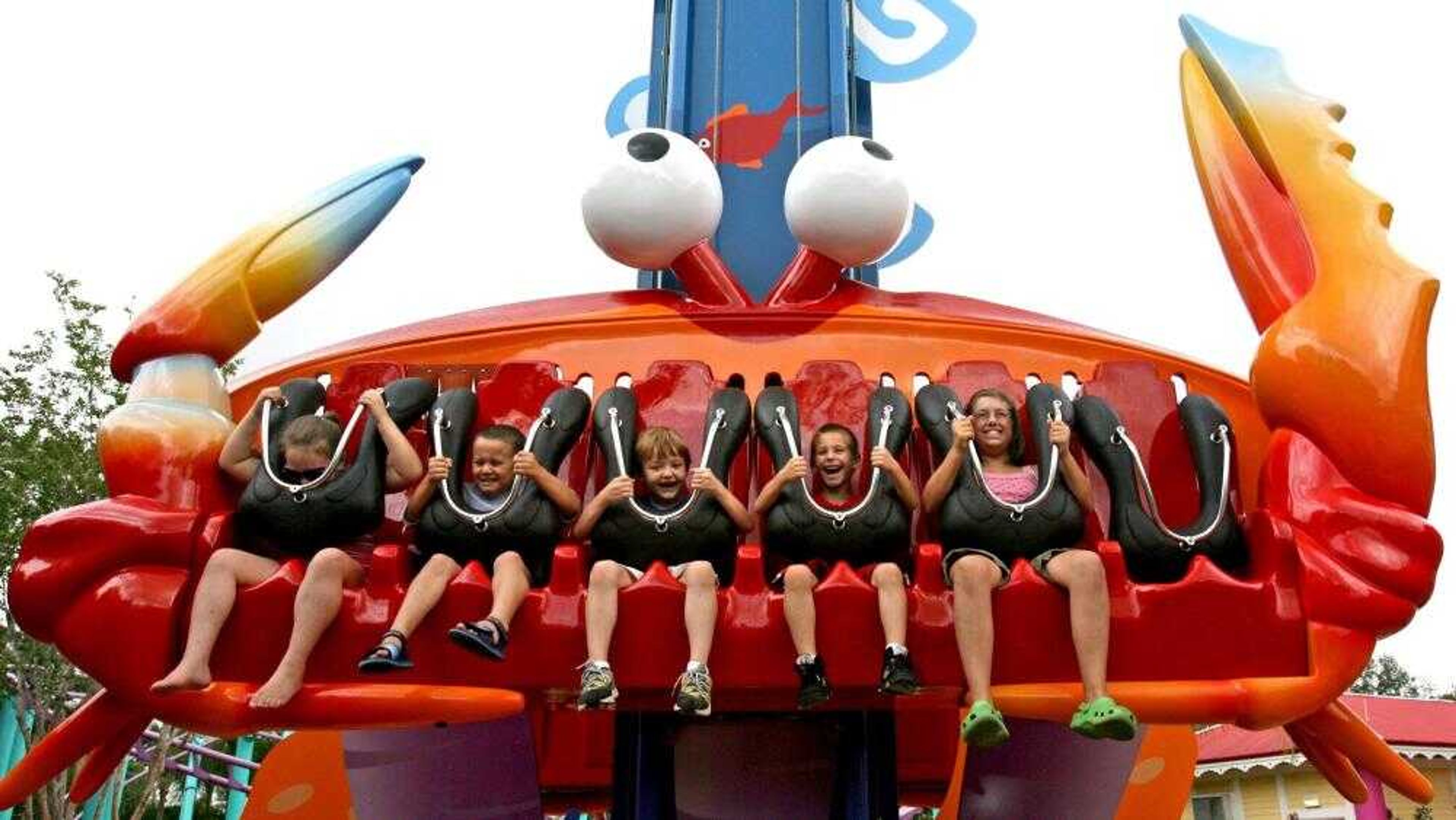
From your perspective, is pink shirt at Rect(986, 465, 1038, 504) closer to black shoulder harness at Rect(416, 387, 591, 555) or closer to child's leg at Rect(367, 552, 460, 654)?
black shoulder harness at Rect(416, 387, 591, 555)

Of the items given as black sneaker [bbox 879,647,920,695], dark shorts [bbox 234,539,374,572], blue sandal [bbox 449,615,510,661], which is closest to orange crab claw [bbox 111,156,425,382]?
dark shorts [bbox 234,539,374,572]

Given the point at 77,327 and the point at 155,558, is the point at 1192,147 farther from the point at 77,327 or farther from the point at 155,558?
the point at 77,327

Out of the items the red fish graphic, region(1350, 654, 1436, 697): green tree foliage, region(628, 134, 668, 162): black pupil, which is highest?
the red fish graphic

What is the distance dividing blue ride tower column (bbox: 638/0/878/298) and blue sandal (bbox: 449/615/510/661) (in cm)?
270

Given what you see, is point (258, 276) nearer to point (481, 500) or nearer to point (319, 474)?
point (319, 474)

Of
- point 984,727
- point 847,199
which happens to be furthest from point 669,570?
point 847,199

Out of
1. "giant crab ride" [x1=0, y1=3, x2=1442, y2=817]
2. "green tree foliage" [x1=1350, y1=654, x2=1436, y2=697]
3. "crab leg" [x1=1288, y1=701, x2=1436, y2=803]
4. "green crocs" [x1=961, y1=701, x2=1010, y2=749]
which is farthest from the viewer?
"green tree foliage" [x1=1350, y1=654, x2=1436, y2=697]

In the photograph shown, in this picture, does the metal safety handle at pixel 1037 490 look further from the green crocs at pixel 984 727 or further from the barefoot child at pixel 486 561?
the barefoot child at pixel 486 561

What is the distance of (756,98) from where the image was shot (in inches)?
244

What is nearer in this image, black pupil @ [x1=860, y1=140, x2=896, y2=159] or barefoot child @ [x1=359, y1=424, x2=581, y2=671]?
barefoot child @ [x1=359, y1=424, x2=581, y2=671]

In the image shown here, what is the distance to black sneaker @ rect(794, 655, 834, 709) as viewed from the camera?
3.31 m

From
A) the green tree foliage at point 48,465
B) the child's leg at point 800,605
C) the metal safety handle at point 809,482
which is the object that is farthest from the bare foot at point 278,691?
the green tree foliage at point 48,465

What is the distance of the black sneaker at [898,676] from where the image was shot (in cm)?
325

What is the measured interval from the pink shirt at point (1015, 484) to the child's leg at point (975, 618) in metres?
0.36
